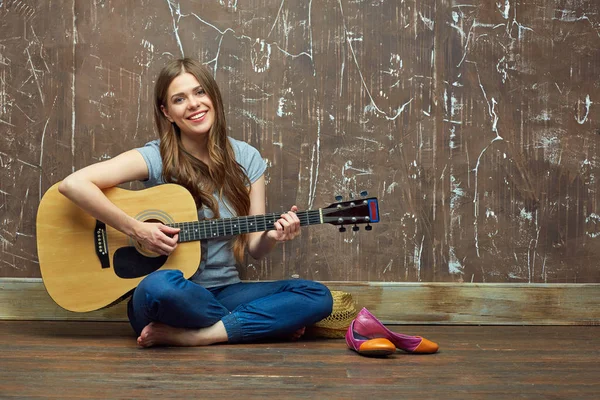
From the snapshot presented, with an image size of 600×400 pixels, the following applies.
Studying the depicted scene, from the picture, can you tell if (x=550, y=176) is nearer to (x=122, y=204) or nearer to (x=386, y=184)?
(x=386, y=184)

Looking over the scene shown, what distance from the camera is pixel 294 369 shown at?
180 centimetres

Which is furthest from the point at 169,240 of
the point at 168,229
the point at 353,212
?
the point at 353,212

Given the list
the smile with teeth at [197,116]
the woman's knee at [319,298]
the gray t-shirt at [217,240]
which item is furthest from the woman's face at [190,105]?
the woman's knee at [319,298]

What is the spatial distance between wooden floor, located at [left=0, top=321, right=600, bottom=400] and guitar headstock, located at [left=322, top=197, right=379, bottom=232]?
378 mm

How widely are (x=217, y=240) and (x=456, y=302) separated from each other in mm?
895

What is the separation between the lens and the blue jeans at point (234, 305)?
6.64 feet

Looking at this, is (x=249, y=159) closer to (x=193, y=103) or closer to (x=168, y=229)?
(x=193, y=103)

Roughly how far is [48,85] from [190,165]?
27.7 inches

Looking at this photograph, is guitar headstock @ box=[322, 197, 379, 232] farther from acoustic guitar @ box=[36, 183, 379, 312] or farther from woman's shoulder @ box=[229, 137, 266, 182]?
woman's shoulder @ box=[229, 137, 266, 182]

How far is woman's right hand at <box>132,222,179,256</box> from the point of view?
6.88ft

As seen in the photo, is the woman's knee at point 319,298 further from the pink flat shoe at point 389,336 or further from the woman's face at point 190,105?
the woman's face at point 190,105

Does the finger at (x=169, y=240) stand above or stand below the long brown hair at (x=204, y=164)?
below

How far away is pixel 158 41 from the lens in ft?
8.30

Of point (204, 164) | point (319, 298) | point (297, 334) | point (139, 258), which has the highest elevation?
point (204, 164)
